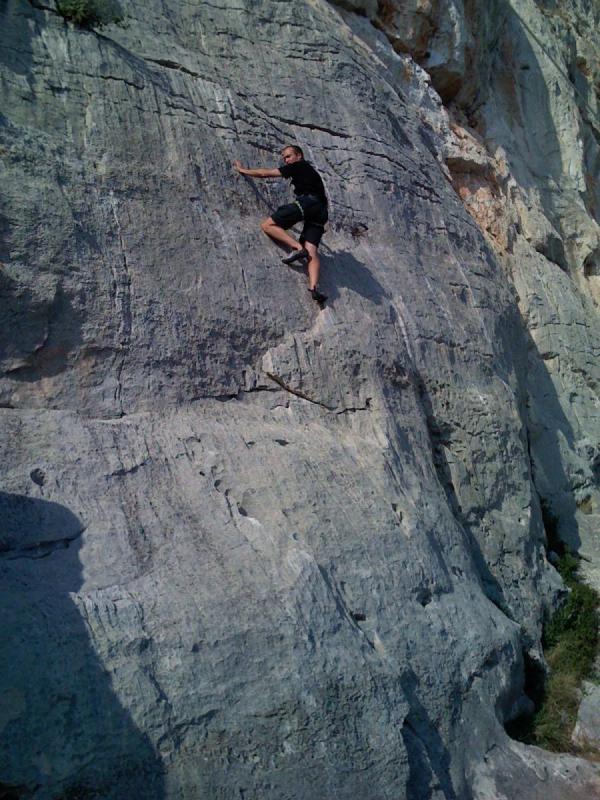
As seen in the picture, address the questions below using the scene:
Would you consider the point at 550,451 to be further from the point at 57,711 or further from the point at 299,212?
the point at 57,711

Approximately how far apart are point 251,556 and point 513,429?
14.1 ft

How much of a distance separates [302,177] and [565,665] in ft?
17.1

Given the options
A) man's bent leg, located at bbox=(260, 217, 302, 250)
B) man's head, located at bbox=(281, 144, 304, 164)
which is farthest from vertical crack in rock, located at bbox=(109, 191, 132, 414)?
man's head, located at bbox=(281, 144, 304, 164)

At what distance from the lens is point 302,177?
7465 millimetres

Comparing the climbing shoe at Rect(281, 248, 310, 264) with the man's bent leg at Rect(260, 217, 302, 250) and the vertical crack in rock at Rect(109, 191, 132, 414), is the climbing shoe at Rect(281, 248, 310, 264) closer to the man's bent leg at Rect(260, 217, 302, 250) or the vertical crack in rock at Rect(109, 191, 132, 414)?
the man's bent leg at Rect(260, 217, 302, 250)

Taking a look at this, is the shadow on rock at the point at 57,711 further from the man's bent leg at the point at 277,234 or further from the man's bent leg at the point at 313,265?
the man's bent leg at the point at 277,234

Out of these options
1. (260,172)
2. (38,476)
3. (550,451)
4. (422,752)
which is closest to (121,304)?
(38,476)

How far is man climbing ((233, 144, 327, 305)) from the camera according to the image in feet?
24.3

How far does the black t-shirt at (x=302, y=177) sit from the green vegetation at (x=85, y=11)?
83.7 inches

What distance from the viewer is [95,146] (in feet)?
21.6

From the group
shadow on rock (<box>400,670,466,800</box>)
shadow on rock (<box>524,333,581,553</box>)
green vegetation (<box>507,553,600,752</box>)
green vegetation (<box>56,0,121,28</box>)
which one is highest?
green vegetation (<box>56,0,121,28</box>)

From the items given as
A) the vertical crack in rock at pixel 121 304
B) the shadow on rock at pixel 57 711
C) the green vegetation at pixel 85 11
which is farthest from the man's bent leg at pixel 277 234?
the shadow on rock at pixel 57 711

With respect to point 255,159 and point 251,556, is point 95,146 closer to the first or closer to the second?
point 255,159

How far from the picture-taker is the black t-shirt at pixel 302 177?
743 centimetres
